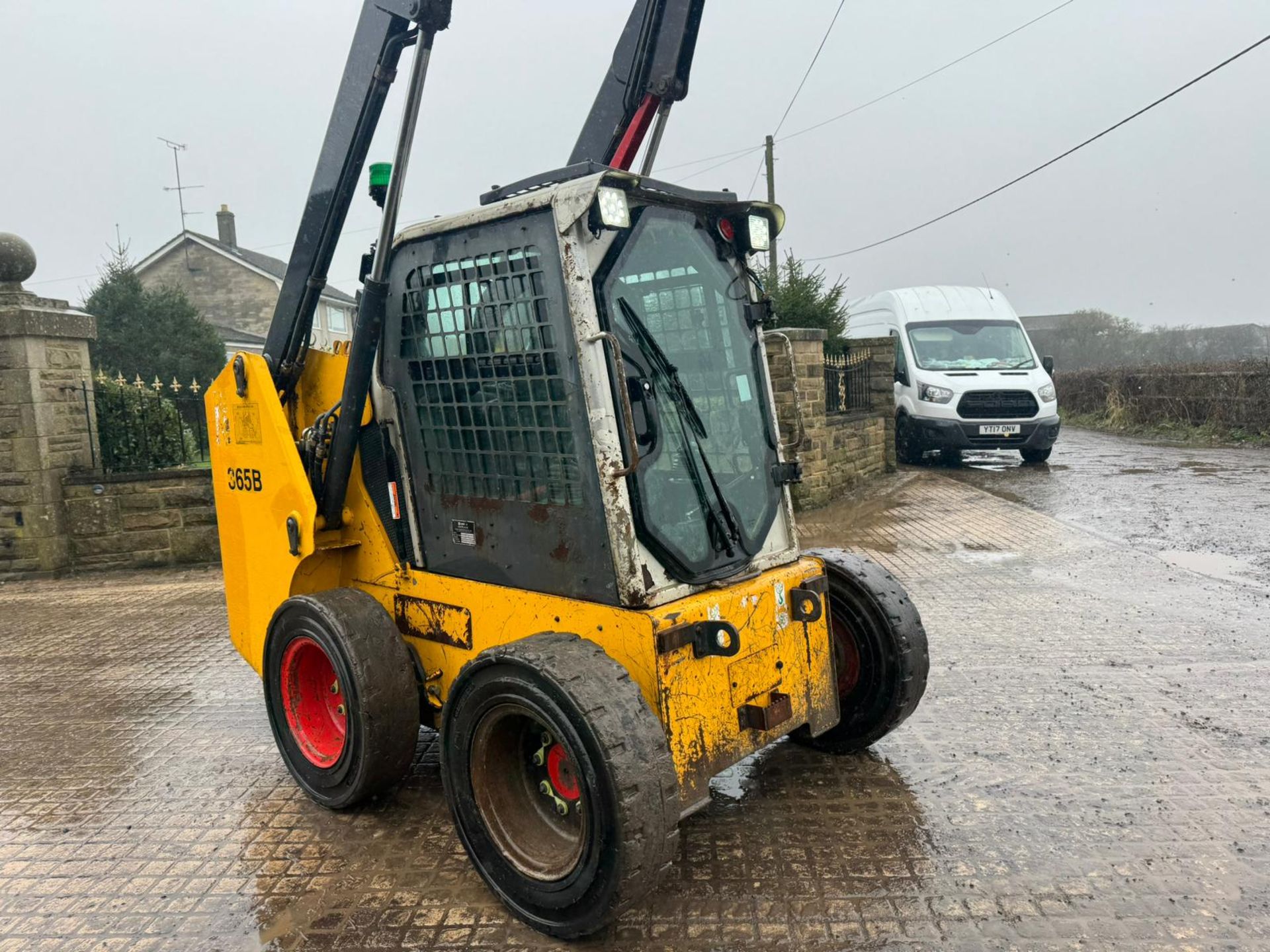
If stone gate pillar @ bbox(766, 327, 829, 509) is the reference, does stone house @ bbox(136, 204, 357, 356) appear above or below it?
above

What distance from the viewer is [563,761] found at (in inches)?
120

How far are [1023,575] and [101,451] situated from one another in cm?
900

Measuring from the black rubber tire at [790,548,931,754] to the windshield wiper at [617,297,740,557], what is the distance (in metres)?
0.90

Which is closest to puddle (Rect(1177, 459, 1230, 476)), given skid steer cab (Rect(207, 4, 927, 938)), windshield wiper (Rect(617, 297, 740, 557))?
skid steer cab (Rect(207, 4, 927, 938))

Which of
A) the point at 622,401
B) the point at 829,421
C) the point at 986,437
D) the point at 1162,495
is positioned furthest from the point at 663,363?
the point at 986,437

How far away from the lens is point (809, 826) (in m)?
3.57

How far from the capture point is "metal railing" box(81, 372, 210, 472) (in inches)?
364

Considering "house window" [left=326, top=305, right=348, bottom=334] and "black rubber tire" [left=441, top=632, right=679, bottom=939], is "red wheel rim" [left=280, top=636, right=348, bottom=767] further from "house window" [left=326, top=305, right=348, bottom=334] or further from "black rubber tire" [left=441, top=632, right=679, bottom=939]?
"house window" [left=326, top=305, right=348, bottom=334]

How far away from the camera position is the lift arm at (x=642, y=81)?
4.12 meters

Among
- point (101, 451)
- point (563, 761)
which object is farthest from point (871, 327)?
point (563, 761)

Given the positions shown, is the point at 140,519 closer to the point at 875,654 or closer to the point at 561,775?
the point at 561,775

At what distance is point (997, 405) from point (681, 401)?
1167 cm

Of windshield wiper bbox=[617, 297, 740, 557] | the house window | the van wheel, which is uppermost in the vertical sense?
the house window

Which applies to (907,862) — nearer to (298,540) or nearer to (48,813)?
(298,540)
